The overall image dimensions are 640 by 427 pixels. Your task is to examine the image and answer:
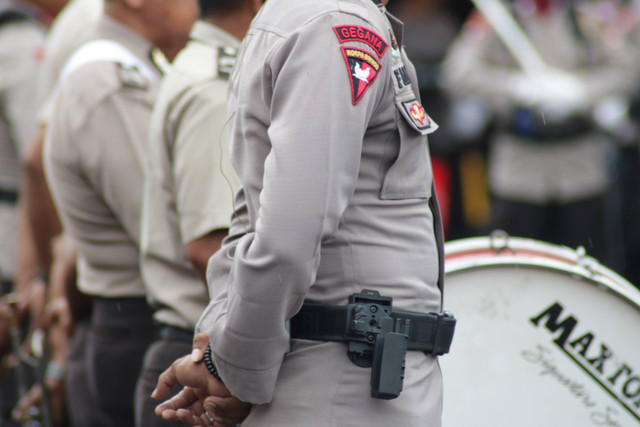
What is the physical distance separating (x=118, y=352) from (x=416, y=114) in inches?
65.3

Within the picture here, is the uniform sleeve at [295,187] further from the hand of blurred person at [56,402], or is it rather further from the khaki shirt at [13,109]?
the khaki shirt at [13,109]

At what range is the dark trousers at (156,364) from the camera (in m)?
2.75

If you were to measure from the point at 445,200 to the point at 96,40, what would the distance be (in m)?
4.81

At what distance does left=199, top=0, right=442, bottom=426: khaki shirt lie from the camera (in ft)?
5.79

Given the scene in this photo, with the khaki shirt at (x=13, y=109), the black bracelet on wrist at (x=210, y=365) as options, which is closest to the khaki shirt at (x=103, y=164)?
the black bracelet on wrist at (x=210, y=365)

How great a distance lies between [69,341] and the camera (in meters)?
3.81

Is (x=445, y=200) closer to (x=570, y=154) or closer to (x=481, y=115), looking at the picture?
(x=481, y=115)

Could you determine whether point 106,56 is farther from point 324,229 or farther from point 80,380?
point 324,229

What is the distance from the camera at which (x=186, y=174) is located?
2621 mm

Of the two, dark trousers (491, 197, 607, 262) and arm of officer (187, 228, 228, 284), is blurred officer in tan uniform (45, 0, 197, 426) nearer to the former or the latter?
arm of officer (187, 228, 228, 284)

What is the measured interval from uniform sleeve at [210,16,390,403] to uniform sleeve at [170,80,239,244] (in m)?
0.74

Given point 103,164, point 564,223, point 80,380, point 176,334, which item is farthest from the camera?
point 564,223

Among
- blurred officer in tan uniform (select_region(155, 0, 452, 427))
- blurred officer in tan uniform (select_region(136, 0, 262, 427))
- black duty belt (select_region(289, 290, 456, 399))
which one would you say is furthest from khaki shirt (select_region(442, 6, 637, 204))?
black duty belt (select_region(289, 290, 456, 399))

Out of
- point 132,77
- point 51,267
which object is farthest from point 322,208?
point 51,267
